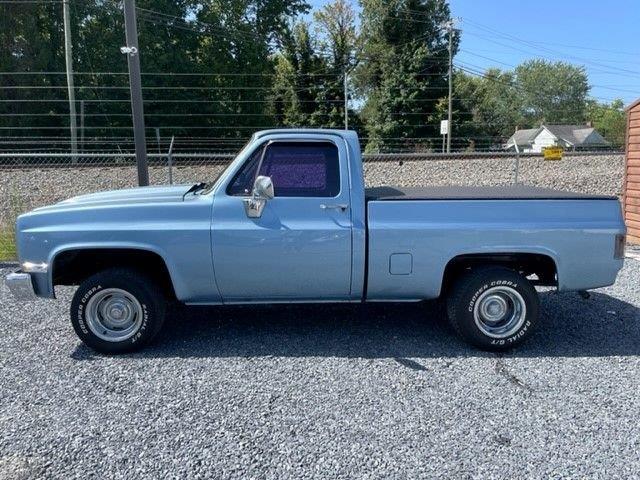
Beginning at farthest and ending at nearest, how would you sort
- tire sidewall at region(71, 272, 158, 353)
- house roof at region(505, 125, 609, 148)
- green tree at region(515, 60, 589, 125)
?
green tree at region(515, 60, 589, 125) → house roof at region(505, 125, 609, 148) → tire sidewall at region(71, 272, 158, 353)

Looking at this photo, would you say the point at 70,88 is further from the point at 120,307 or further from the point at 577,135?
the point at 577,135

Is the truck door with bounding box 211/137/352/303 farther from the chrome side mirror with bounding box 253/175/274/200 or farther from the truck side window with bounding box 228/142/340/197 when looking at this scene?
the chrome side mirror with bounding box 253/175/274/200

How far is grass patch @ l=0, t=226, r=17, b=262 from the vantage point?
26.5 ft

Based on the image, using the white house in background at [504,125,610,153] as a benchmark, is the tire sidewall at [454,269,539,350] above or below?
below

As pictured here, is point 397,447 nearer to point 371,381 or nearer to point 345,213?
Answer: point 371,381

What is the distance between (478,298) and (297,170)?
76.5 inches

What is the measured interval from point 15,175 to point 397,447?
14.0m

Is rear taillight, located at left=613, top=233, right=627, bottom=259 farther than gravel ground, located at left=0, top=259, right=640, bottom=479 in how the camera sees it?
Yes

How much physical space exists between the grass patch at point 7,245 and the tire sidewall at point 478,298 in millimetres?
6919

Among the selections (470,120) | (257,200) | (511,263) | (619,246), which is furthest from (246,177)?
(470,120)

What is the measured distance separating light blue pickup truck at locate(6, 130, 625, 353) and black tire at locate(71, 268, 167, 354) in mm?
12

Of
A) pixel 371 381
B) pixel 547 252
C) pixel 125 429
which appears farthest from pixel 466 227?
pixel 125 429

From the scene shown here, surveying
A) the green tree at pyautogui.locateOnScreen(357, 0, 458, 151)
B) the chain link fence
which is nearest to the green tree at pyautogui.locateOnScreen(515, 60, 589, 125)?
the green tree at pyautogui.locateOnScreen(357, 0, 458, 151)

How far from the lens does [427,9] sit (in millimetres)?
36594
